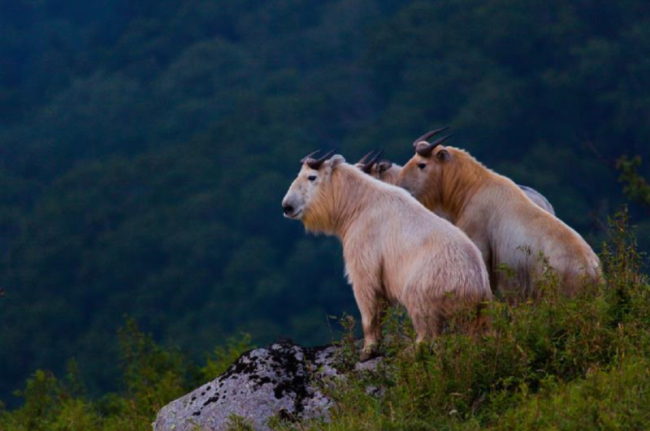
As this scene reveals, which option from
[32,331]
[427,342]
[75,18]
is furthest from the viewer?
[75,18]

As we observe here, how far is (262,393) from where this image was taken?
778 cm

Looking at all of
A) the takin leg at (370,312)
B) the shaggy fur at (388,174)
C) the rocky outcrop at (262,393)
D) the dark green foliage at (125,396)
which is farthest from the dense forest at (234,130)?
the rocky outcrop at (262,393)

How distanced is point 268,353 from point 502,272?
1.88 m

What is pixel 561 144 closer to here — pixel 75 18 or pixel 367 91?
pixel 367 91

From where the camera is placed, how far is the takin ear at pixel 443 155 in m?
9.44

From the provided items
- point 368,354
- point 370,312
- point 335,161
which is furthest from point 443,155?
point 368,354

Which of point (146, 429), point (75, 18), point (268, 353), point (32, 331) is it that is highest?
point (268, 353)

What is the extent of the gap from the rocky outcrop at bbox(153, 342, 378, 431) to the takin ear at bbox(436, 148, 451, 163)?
2092mm

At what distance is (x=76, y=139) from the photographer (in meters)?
59.5

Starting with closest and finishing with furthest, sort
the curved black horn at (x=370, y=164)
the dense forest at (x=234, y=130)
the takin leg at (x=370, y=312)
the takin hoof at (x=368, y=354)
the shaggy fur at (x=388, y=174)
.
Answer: the takin hoof at (x=368, y=354) < the takin leg at (x=370, y=312) < the curved black horn at (x=370, y=164) < the shaggy fur at (x=388, y=174) < the dense forest at (x=234, y=130)

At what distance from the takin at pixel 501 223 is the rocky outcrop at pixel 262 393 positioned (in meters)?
1.45

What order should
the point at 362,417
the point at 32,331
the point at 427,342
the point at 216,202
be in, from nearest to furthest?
the point at 362,417 < the point at 427,342 < the point at 32,331 < the point at 216,202

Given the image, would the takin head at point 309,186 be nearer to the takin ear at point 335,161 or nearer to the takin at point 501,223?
the takin ear at point 335,161

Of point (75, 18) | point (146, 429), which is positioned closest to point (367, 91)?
point (75, 18)
